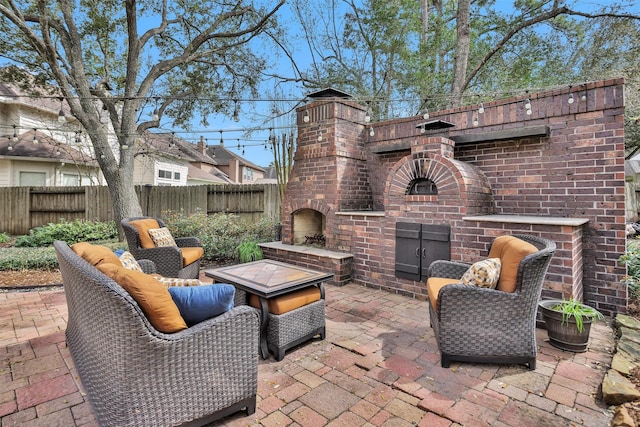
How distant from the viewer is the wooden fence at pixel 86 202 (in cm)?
→ 908

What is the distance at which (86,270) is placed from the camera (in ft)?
5.17

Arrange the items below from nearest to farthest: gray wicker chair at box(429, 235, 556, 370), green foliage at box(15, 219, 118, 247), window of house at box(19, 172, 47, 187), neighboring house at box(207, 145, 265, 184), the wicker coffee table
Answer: gray wicker chair at box(429, 235, 556, 370), the wicker coffee table, green foliage at box(15, 219, 118, 247), window of house at box(19, 172, 47, 187), neighboring house at box(207, 145, 265, 184)

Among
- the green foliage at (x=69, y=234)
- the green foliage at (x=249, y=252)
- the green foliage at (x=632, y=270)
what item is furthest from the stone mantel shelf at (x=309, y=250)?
the green foliage at (x=69, y=234)

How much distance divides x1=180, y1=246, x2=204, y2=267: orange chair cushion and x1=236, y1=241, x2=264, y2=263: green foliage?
104 cm

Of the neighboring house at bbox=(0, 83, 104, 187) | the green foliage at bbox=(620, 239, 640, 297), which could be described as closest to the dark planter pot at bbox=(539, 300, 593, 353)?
the green foliage at bbox=(620, 239, 640, 297)

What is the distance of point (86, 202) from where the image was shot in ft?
32.5

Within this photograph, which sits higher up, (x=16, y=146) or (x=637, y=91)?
(x=637, y=91)

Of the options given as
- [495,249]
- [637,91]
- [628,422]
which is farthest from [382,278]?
[637,91]

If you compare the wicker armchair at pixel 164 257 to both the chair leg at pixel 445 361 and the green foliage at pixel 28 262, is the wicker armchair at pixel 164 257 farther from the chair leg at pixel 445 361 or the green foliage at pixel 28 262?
the chair leg at pixel 445 361

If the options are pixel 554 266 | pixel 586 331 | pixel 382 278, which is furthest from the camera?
pixel 382 278

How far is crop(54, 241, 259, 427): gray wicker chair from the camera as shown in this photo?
1.53m

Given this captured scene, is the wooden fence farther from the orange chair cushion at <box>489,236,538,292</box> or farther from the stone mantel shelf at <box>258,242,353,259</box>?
the orange chair cushion at <box>489,236,538,292</box>

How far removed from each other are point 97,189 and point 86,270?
401 inches

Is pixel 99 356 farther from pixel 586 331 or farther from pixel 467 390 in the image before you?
pixel 586 331
